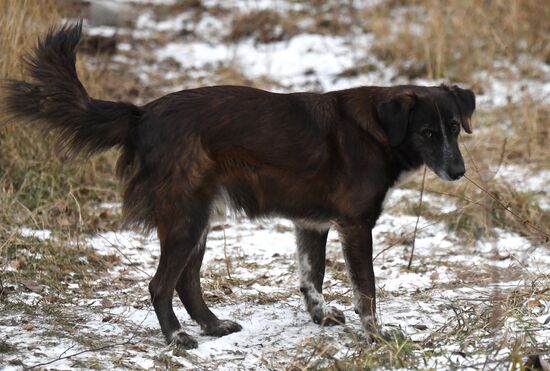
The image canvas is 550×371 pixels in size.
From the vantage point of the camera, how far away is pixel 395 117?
193 inches

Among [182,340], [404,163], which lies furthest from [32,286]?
[404,163]

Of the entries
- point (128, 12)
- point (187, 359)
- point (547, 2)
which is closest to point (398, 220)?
point (187, 359)

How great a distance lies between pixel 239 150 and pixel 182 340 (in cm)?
107

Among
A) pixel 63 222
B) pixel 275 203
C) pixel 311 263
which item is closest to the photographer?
pixel 275 203

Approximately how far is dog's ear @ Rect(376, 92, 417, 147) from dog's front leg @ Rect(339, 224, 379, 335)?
0.53 metres

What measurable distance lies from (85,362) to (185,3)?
1060 centimetres

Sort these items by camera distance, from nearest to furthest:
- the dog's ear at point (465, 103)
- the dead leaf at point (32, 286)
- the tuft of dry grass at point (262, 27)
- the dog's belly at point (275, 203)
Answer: the dog's belly at point (275, 203)
the dog's ear at point (465, 103)
the dead leaf at point (32, 286)
the tuft of dry grass at point (262, 27)

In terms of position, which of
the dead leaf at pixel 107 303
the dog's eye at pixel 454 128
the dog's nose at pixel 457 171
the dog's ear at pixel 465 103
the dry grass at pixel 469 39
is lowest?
the dead leaf at pixel 107 303

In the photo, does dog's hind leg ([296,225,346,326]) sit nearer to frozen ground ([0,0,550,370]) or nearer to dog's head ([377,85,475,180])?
frozen ground ([0,0,550,370])

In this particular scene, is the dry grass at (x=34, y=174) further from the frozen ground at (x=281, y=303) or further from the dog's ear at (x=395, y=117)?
the dog's ear at (x=395, y=117)

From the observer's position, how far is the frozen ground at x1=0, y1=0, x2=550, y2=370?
444 cm

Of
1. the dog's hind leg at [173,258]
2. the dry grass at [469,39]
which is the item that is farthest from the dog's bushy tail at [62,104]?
the dry grass at [469,39]

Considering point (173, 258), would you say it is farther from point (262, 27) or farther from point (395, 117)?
point (262, 27)

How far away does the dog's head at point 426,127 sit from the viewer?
16.1 feet
